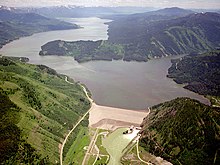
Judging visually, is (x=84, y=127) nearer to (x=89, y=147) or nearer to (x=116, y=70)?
(x=89, y=147)

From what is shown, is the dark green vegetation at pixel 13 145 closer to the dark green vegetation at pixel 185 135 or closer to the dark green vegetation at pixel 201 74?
the dark green vegetation at pixel 185 135

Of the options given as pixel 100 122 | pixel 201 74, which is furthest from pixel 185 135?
pixel 201 74

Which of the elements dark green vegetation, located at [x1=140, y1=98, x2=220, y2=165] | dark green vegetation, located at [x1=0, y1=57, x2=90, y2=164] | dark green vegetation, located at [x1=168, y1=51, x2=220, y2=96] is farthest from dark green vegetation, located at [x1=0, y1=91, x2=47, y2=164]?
dark green vegetation, located at [x1=168, y1=51, x2=220, y2=96]

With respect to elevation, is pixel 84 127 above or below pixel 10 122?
below

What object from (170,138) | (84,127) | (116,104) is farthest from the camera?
(116,104)

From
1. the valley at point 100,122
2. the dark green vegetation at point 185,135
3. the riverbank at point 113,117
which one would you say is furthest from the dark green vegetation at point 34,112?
the dark green vegetation at point 185,135

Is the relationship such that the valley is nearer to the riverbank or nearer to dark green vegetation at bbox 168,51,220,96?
the riverbank

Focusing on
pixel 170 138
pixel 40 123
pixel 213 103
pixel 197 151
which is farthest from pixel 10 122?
pixel 213 103
